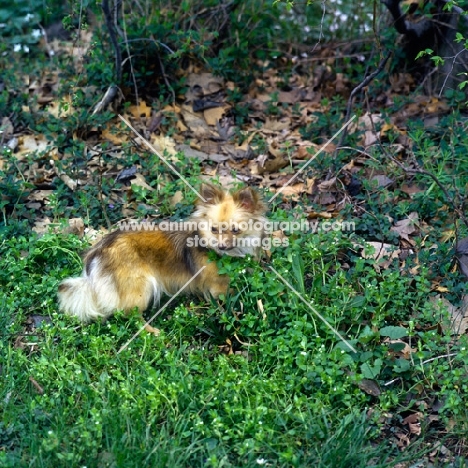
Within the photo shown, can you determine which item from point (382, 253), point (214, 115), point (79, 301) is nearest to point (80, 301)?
point (79, 301)

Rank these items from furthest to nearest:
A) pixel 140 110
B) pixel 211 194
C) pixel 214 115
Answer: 1. pixel 214 115
2. pixel 140 110
3. pixel 211 194

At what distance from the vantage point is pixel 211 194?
5836 mm

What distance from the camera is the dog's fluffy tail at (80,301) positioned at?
18.3 ft

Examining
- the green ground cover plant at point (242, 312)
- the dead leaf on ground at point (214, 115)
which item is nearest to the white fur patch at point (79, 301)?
the green ground cover plant at point (242, 312)

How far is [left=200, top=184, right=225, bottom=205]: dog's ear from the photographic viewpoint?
19.1 ft

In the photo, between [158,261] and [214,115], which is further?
[214,115]

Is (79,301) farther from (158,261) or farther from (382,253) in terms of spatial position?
(382,253)

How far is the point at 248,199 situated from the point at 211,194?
0.31 m

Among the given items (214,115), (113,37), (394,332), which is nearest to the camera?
(394,332)

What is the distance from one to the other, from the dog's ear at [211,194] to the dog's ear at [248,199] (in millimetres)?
118

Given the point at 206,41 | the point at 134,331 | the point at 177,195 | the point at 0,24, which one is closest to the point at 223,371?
the point at 134,331

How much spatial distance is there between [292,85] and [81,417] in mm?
5286

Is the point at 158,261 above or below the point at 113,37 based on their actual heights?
below

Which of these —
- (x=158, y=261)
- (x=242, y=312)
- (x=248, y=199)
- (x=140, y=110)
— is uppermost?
(x=248, y=199)
